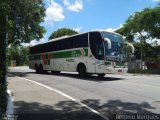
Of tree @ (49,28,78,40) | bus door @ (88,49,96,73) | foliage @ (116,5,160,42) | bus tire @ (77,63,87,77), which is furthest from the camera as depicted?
tree @ (49,28,78,40)

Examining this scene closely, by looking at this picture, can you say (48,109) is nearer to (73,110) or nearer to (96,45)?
(73,110)

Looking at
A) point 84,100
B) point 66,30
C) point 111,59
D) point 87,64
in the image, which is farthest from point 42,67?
point 66,30

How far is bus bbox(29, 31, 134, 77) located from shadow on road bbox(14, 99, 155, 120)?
954 cm

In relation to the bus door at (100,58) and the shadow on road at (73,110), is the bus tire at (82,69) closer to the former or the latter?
the bus door at (100,58)

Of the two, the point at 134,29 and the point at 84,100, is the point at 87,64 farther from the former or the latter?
the point at 134,29

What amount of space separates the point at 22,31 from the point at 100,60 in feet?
47.0

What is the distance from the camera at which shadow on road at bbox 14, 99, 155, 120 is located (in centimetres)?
960

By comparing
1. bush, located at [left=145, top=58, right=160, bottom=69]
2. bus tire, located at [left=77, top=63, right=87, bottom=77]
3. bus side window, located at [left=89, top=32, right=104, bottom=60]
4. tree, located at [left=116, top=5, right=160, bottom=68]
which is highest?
tree, located at [left=116, top=5, right=160, bottom=68]

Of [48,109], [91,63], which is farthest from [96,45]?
[48,109]

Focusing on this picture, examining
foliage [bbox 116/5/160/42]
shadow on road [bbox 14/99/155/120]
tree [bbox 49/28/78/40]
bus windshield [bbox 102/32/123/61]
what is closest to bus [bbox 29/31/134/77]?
bus windshield [bbox 102/32/123/61]

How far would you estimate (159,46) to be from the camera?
4481 cm

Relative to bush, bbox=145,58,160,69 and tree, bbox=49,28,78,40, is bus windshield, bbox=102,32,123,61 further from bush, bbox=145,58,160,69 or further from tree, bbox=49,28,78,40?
tree, bbox=49,28,78,40

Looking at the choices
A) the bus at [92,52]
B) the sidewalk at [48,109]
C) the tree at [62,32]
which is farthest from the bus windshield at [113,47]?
the tree at [62,32]

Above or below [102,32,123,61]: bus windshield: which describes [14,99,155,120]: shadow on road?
below
